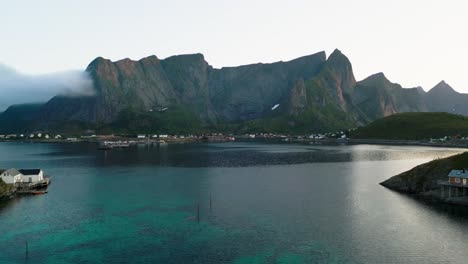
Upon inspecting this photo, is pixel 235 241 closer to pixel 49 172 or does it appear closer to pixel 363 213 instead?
pixel 363 213

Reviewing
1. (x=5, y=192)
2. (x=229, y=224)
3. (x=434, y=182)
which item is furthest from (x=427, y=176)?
(x=5, y=192)

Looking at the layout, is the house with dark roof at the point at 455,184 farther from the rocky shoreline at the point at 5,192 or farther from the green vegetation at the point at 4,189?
the green vegetation at the point at 4,189

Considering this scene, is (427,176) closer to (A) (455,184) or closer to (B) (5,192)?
(A) (455,184)

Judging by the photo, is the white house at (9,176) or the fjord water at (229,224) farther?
the white house at (9,176)

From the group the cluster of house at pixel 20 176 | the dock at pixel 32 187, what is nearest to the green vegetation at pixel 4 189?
the dock at pixel 32 187

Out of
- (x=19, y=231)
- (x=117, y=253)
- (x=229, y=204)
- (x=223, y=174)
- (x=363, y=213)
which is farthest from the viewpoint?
(x=223, y=174)

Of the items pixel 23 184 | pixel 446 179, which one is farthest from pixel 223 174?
pixel 446 179
